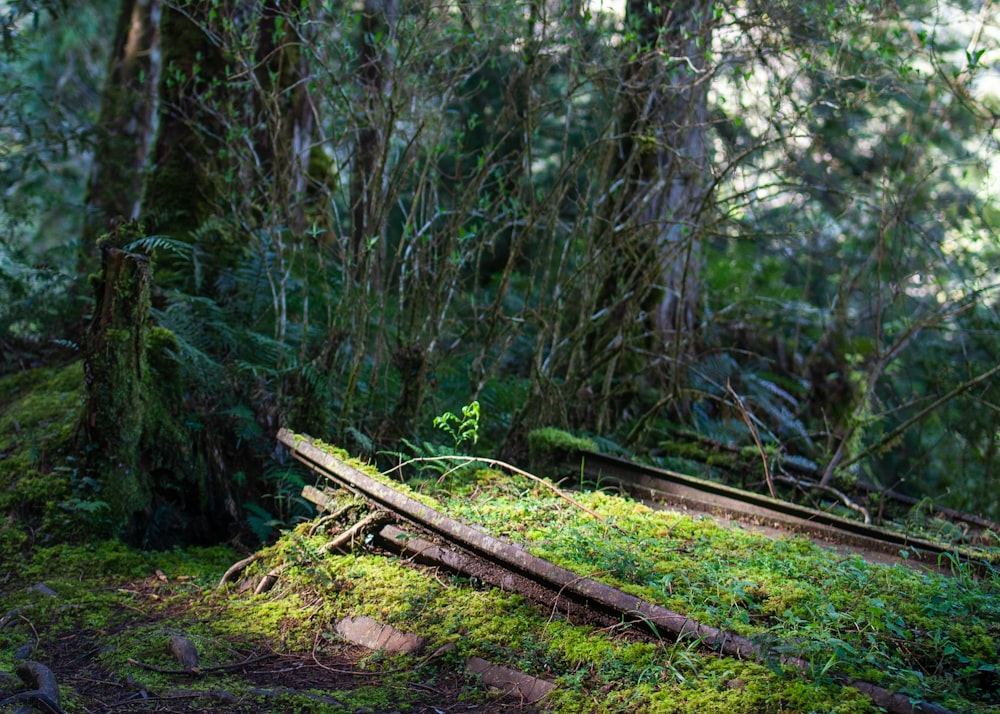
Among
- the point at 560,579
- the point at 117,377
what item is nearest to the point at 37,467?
the point at 117,377

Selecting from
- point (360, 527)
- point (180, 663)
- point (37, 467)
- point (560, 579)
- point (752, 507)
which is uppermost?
point (752, 507)

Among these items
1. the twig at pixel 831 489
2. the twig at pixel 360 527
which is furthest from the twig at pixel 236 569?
the twig at pixel 831 489

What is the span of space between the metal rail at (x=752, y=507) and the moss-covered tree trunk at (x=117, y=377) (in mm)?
2914

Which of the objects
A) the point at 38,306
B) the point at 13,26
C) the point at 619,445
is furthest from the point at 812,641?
the point at 13,26

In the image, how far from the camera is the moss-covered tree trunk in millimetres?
5027

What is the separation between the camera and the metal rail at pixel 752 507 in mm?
4371

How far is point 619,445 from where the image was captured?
6.85 metres

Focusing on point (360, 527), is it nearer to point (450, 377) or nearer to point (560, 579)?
point (560, 579)

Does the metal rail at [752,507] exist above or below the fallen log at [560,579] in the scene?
above

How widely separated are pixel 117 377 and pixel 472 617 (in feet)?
9.62

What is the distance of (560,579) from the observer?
353cm

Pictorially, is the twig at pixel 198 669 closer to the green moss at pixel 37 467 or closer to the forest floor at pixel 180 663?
the forest floor at pixel 180 663

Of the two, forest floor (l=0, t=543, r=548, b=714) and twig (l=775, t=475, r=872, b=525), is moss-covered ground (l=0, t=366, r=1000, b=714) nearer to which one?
forest floor (l=0, t=543, r=548, b=714)

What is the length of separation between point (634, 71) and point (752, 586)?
4901 millimetres
